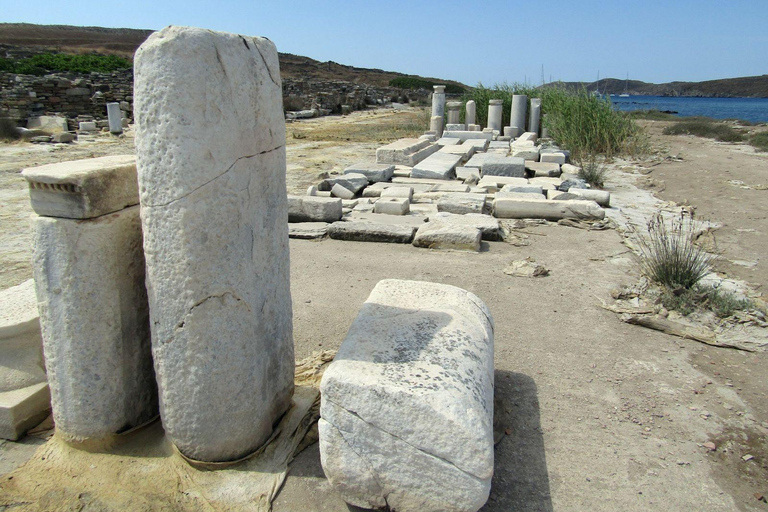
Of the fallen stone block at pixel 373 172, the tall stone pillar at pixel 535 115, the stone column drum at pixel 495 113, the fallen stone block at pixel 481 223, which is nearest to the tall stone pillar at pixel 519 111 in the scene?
the tall stone pillar at pixel 535 115

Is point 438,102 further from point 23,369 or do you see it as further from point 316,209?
point 23,369

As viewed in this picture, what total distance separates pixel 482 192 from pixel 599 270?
3.67 meters

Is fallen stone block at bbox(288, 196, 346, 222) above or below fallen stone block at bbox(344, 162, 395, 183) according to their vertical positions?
below

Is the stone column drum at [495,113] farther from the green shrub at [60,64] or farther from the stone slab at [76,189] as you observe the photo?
the green shrub at [60,64]

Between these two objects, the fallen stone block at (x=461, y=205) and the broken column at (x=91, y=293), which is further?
the fallen stone block at (x=461, y=205)

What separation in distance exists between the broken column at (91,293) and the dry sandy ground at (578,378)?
23.2 inches

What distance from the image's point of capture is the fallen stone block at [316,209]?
24.3ft

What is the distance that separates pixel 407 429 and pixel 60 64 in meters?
29.5

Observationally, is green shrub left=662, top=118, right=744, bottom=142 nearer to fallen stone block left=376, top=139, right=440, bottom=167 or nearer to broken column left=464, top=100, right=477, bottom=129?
broken column left=464, top=100, right=477, bottom=129

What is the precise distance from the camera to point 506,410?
130 inches

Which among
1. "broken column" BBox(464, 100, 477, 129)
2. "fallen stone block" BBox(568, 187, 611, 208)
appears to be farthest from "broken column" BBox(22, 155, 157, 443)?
"broken column" BBox(464, 100, 477, 129)

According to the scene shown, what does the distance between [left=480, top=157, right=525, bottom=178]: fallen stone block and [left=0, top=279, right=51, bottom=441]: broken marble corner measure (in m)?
8.59

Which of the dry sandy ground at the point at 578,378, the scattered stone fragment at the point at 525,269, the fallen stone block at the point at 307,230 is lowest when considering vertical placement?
the dry sandy ground at the point at 578,378

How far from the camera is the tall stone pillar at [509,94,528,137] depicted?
16828mm
